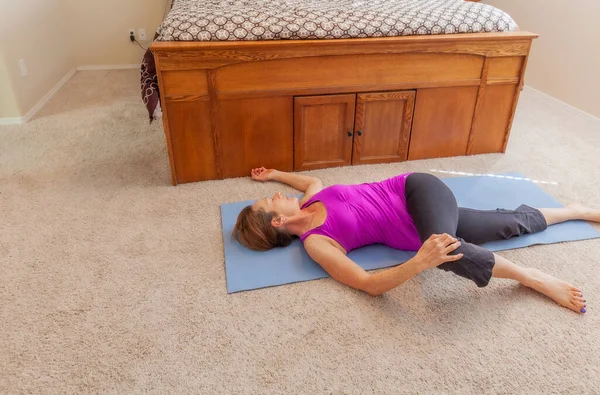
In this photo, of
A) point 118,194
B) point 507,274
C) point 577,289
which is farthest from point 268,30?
point 577,289

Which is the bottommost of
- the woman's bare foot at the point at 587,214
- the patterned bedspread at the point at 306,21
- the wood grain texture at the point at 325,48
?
the woman's bare foot at the point at 587,214

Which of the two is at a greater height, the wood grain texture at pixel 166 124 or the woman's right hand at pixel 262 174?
the wood grain texture at pixel 166 124

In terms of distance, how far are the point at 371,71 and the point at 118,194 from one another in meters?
1.30

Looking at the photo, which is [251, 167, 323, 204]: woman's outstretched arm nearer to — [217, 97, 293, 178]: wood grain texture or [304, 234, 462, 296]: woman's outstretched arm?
[217, 97, 293, 178]: wood grain texture

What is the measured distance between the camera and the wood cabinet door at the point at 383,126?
7.22ft

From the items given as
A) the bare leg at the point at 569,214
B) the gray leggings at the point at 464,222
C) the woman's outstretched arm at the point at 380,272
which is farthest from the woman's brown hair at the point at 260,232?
the bare leg at the point at 569,214

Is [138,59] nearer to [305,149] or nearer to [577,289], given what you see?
[305,149]

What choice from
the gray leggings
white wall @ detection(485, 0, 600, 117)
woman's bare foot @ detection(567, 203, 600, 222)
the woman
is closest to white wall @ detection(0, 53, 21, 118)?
the woman

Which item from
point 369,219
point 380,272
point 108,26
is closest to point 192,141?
point 369,219

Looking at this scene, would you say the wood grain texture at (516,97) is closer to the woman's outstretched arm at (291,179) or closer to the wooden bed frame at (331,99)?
the wooden bed frame at (331,99)

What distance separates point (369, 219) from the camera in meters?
1.60

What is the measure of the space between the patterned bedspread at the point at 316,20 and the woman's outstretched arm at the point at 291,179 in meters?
0.60

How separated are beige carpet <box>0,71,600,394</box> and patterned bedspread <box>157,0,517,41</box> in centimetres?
70

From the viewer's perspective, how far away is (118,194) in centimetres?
208
